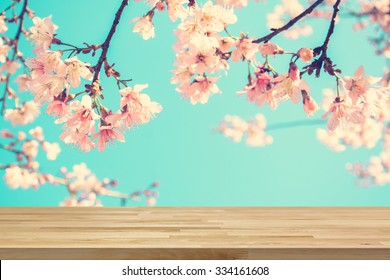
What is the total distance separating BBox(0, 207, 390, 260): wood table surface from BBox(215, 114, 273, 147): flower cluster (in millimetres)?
403

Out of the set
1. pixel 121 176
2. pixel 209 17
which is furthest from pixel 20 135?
pixel 209 17

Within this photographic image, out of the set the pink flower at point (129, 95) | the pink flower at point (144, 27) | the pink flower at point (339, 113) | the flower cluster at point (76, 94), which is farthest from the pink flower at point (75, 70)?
the pink flower at point (339, 113)

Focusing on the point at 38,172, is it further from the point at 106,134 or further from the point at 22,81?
the point at 106,134

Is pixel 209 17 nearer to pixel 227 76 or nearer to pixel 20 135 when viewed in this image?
pixel 227 76

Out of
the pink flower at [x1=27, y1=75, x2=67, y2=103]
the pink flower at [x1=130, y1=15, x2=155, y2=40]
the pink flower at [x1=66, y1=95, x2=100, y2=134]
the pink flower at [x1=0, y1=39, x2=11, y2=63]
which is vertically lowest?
the pink flower at [x1=66, y1=95, x2=100, y2=134]

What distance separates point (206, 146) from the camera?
3.20 metres

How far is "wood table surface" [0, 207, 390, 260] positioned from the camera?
1.87m

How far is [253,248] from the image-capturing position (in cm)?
188

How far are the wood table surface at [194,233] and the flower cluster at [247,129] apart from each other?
1.32 feet

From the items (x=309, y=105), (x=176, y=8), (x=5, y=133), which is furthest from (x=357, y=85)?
(x=5, y=133)

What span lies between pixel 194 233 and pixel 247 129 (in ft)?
3.75

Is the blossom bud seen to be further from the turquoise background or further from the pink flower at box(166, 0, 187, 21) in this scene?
the turquoise background

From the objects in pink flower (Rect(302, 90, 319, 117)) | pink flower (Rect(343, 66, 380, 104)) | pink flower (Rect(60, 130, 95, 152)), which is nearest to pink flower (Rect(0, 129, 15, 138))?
pink flower (Rect(60, 130, 95, 152))

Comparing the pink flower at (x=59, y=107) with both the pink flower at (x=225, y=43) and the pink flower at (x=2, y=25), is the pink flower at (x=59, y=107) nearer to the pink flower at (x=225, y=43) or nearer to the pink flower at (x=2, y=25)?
the pink flower at (x=225, y=43)
